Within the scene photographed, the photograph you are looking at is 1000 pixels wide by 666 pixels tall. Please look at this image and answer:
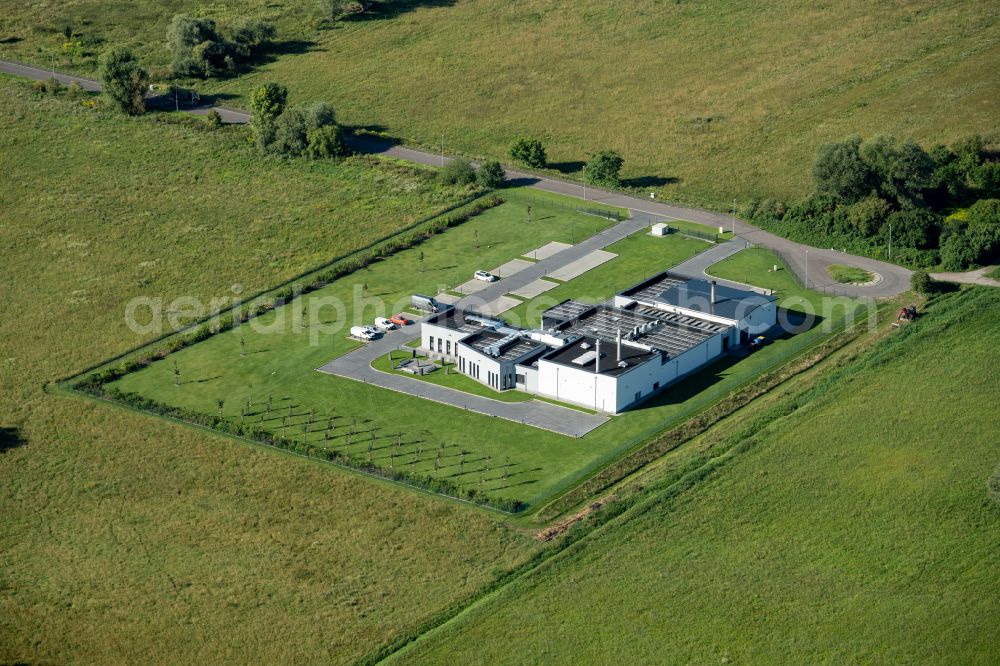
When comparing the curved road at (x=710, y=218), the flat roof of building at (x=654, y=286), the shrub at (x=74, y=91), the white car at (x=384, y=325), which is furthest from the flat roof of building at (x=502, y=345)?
the shrub at (x=74, y=91)

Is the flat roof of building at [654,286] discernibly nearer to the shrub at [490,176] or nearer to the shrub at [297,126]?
the shrub at [490,176]

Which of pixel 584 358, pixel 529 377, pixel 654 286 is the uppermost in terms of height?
pixel 654 286

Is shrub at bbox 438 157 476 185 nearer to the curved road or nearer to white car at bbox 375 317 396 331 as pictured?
the curved road

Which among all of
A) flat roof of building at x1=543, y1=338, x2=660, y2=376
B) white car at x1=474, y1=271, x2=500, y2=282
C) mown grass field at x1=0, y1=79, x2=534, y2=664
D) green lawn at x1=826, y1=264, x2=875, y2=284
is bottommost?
mown grass field at x1=0, y1=79, x2=534, y2=664

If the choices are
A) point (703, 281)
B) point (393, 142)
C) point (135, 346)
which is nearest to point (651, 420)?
point (703, 281)

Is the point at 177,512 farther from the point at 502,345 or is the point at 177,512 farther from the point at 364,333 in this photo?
the point at 502,345

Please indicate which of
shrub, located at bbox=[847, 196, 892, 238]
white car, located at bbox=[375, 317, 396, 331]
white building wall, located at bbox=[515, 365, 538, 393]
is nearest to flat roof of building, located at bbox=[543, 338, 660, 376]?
white building wall, located at bbox=[515, 365, 538, 393]

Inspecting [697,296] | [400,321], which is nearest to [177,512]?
[400,321]
